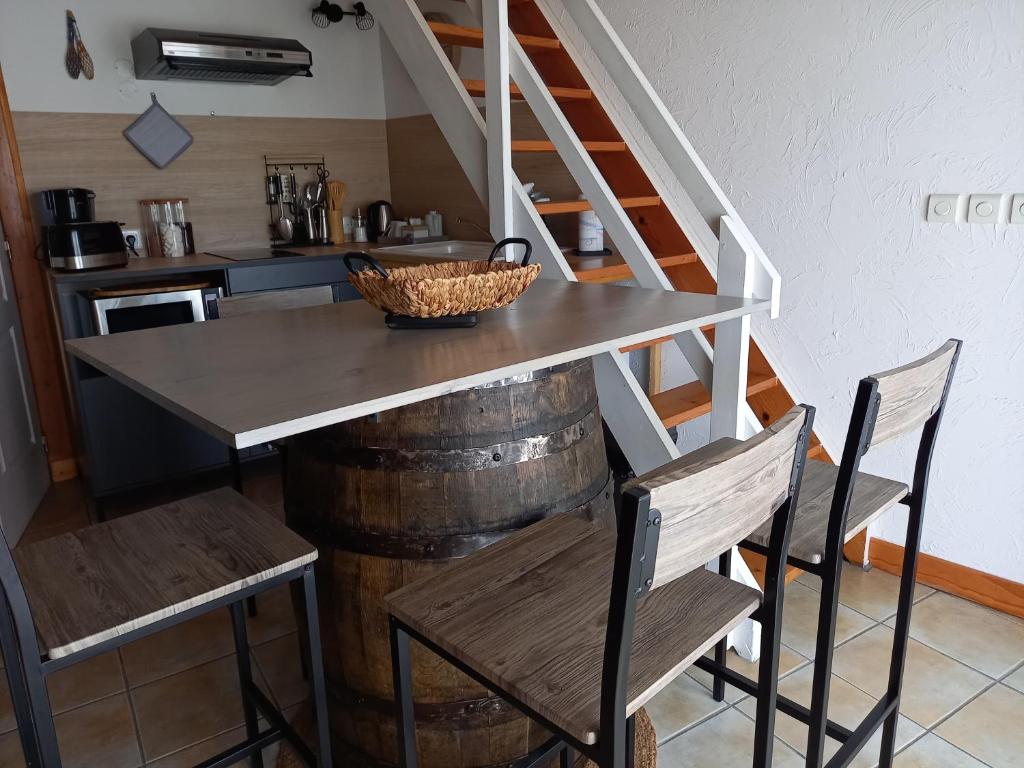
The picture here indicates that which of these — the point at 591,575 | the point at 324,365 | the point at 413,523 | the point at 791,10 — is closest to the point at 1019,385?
the point at 791,10

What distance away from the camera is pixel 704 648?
1053mm

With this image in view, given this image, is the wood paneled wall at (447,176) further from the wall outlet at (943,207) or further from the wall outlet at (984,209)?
the wall outlet at (984,209)

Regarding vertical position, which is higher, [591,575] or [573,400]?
[573,400]

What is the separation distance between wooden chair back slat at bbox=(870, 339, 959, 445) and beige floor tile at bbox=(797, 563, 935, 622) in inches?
48.6

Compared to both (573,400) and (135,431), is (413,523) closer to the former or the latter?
(573,400)

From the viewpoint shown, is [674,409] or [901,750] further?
[674,409]

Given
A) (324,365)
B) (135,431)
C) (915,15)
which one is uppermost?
(915,15)

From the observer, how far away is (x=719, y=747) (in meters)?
1.82

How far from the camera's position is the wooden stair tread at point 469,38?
2.74 m

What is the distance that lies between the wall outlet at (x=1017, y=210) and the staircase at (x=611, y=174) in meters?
0.77

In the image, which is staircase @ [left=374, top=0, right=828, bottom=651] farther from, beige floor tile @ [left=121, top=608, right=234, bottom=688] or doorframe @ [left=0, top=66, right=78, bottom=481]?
doorframe @ [left=0, top=66, right=78, bottom=481]

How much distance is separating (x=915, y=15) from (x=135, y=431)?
3.16 metres

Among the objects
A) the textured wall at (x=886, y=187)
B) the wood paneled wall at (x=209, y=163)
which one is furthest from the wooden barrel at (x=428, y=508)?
the wood paneled wall at (x=209, y=163)

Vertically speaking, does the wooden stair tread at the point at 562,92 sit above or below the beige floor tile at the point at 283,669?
above
